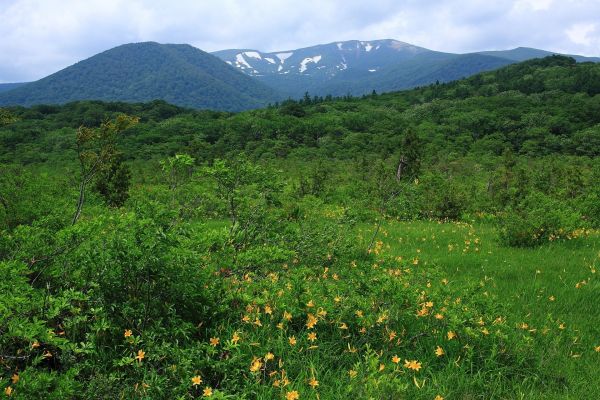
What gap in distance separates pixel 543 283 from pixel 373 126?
291ft

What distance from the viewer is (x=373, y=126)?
9212 centimetres

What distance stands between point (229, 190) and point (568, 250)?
7173 mm

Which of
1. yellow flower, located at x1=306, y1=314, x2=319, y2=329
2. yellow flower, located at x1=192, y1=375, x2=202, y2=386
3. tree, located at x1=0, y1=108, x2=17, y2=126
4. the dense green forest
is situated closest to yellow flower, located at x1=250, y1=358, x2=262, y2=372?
the dense green forest

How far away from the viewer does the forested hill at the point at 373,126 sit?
70812mm

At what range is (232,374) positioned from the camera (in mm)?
3055

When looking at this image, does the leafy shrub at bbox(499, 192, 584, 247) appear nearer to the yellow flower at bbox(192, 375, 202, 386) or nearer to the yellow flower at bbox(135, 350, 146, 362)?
the yellow flower at bbox(192, 375, 202, 386)

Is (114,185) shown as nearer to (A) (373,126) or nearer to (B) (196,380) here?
(B) (196,380)

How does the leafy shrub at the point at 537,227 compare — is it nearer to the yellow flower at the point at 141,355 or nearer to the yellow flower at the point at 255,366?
the yellow flower at the point at 255,366

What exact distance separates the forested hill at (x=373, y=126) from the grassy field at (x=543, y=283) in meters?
47.7

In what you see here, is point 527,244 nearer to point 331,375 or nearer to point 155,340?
point 331,375

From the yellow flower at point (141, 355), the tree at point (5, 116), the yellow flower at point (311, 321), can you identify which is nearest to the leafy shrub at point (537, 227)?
the yellow flower at point (311, 321)

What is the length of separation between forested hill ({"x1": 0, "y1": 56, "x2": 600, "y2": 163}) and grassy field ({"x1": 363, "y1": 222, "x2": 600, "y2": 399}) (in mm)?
47742

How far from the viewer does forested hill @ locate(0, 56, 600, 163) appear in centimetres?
7081

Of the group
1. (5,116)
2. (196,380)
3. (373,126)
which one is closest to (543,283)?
(196,380)
